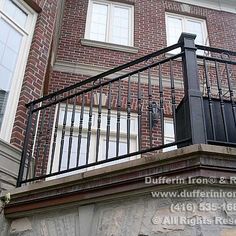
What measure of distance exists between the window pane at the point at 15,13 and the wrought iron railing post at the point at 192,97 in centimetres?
278

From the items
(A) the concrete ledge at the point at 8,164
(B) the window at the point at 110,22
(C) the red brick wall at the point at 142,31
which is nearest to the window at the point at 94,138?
(C) the red brick wall at the point at 142,31

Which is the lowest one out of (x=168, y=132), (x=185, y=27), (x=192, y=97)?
(x=192, y=97)

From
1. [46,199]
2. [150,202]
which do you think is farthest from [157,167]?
[46,199]

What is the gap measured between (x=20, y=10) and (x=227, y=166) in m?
4.00

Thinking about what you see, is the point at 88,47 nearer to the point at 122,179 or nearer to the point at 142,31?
the point at 142,31

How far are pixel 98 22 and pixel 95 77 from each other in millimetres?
4394

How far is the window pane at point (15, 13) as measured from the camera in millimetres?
4797

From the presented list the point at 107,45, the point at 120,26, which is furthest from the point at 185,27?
the point at 107,45

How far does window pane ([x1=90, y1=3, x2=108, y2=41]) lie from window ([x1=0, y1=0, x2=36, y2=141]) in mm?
2380

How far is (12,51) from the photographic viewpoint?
4664mm

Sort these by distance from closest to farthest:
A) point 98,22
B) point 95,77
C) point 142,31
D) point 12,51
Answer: point 95,77
point 12,51
point 142,31
point 98,22

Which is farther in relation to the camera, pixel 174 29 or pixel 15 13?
pixel 174 29

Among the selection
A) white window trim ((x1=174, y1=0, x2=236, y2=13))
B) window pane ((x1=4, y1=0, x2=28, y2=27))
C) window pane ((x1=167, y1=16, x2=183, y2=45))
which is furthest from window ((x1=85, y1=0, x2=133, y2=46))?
window pane ((x1=4, y1=0, x2=28, y2=27))

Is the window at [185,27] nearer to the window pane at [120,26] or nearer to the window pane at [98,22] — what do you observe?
the window pane at [120,26]
